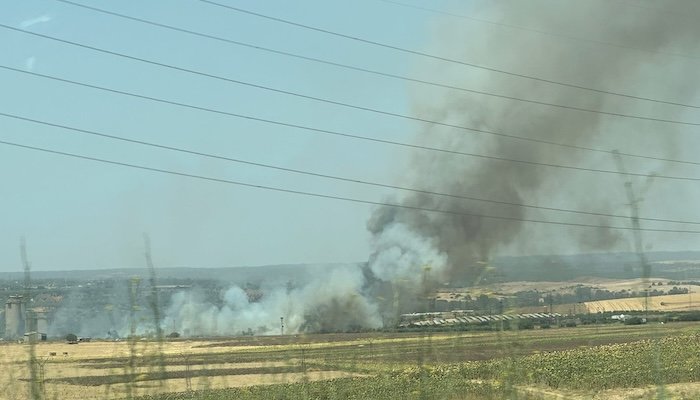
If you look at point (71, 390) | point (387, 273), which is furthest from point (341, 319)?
point (71, 390)

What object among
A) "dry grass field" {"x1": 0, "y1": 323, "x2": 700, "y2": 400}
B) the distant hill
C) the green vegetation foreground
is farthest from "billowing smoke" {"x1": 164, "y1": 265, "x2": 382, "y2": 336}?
the distant hill

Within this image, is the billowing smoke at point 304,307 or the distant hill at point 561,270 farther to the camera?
the billowing smoke at point 304,307

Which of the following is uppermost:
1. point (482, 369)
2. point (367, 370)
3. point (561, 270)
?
point (561, 270)

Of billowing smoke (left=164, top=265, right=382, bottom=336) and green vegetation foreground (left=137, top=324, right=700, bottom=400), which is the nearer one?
green vegetation foreground (left=137, top=324, right=700, bottom=400)

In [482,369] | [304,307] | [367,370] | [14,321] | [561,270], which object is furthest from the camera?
[304,307]

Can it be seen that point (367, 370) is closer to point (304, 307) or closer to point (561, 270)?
point (561, 270)

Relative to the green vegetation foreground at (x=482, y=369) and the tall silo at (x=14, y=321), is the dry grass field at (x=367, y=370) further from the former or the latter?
the tall silo at (x=14, y=321)

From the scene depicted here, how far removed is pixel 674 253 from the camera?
2283 centimetres

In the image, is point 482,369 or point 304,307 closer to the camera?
point 482,369

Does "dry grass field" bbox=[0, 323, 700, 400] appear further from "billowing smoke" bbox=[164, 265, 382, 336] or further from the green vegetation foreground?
"billowing smoke" bbox=[164, 265, 382, 336]

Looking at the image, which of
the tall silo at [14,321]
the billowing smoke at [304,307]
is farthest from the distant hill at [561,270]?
the billowing smoke at [304,307]

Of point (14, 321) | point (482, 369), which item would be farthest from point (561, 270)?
point (482, 369)

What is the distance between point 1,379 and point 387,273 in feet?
299

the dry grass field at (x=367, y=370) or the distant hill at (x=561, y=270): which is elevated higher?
the distant hill at (x=561, y=270)
